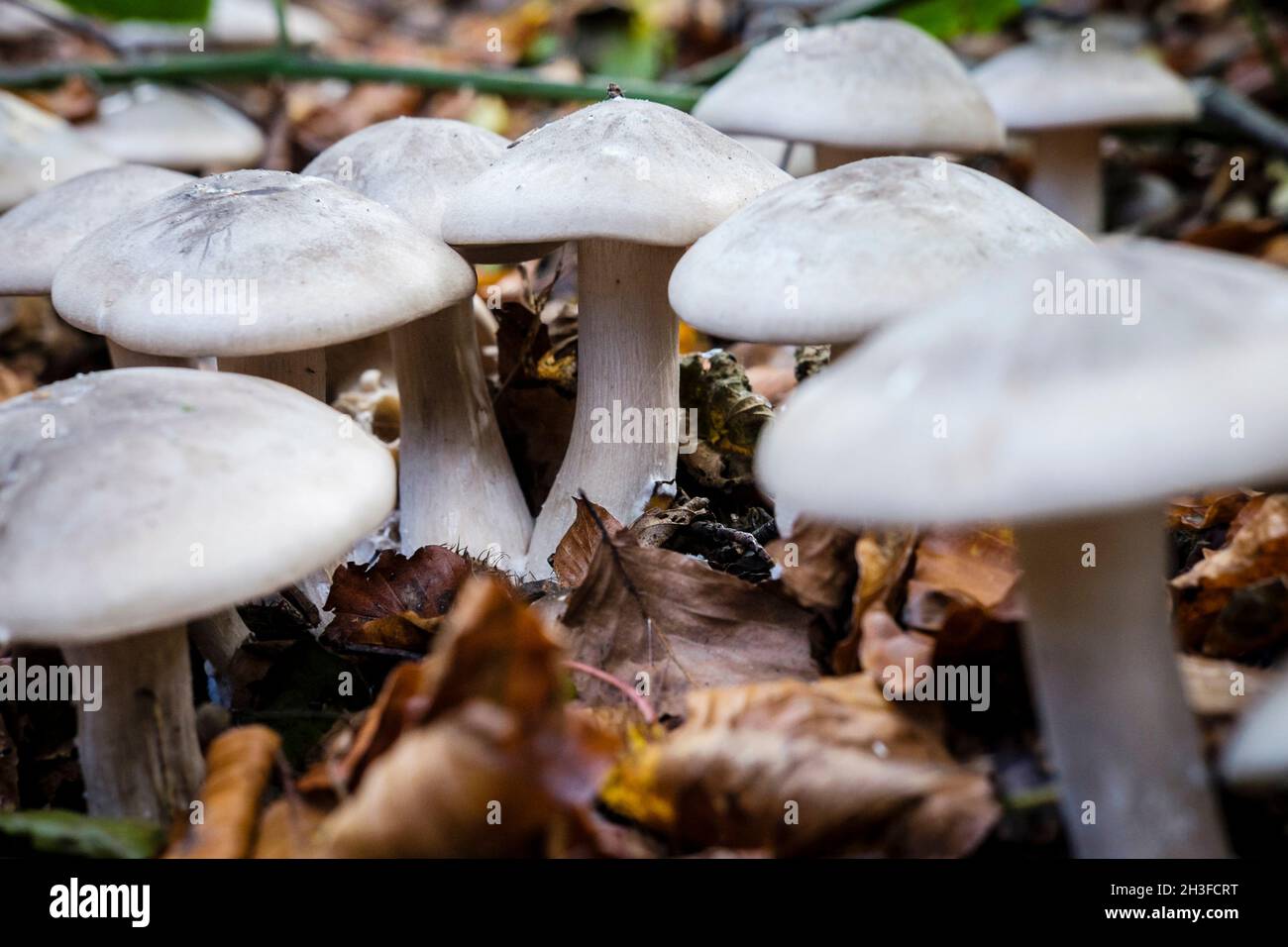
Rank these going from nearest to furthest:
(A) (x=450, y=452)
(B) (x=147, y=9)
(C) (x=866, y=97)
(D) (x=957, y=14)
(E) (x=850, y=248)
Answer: (E) (x=850, y=248) < (A) (x=450, y=452) < (C) (x=866, y=97) < (B) (x=147, y=9) < (D) (x=957, y=14)

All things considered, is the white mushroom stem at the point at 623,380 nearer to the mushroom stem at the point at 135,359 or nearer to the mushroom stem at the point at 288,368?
the mushroom stem at the point at 288,368

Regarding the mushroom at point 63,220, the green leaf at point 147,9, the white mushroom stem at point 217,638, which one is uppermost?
the green leaf at point 147,9

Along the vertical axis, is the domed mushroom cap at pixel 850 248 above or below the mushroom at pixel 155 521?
above

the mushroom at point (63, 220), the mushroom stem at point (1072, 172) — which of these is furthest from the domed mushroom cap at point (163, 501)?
the mushroom stem at point (1072, 172)

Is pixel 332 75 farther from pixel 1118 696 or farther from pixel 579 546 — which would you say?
pixel 1118 696

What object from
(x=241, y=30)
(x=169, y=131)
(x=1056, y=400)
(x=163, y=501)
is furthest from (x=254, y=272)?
(x=241, y=30)
